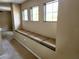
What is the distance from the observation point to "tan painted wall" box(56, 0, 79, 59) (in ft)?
4.05

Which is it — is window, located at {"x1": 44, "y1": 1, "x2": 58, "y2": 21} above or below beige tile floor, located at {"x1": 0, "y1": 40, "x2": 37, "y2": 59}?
above

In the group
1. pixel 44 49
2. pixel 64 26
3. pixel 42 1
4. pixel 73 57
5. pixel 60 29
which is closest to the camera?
pixel 73 57

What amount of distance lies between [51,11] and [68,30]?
5.81 ft

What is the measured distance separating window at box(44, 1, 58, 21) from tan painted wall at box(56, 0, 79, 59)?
4.28 ft

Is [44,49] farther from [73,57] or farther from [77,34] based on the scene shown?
[77,34]

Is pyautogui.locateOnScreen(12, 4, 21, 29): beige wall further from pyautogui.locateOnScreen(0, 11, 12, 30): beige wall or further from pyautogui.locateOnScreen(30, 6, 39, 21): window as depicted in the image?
pyautogui.locateOnScreen(0, 11, 12, 30): beige wall

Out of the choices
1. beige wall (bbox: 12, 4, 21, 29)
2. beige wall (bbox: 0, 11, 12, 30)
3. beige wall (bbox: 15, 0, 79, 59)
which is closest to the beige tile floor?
beige wall (bbox: 15, 0, 79, 59)

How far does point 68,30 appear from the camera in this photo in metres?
1.38

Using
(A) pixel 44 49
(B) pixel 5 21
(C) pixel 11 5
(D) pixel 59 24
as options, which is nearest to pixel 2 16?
(B) pixel 5 21

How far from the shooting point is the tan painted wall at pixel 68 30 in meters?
1.23

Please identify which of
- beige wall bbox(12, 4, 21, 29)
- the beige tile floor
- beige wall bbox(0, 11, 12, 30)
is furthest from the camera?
beige wall bbox(0, 11, 12, 30)

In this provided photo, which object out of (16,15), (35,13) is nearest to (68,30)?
(35,13)

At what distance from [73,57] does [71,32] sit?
364 millimetres

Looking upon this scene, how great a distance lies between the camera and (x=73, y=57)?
131cm
